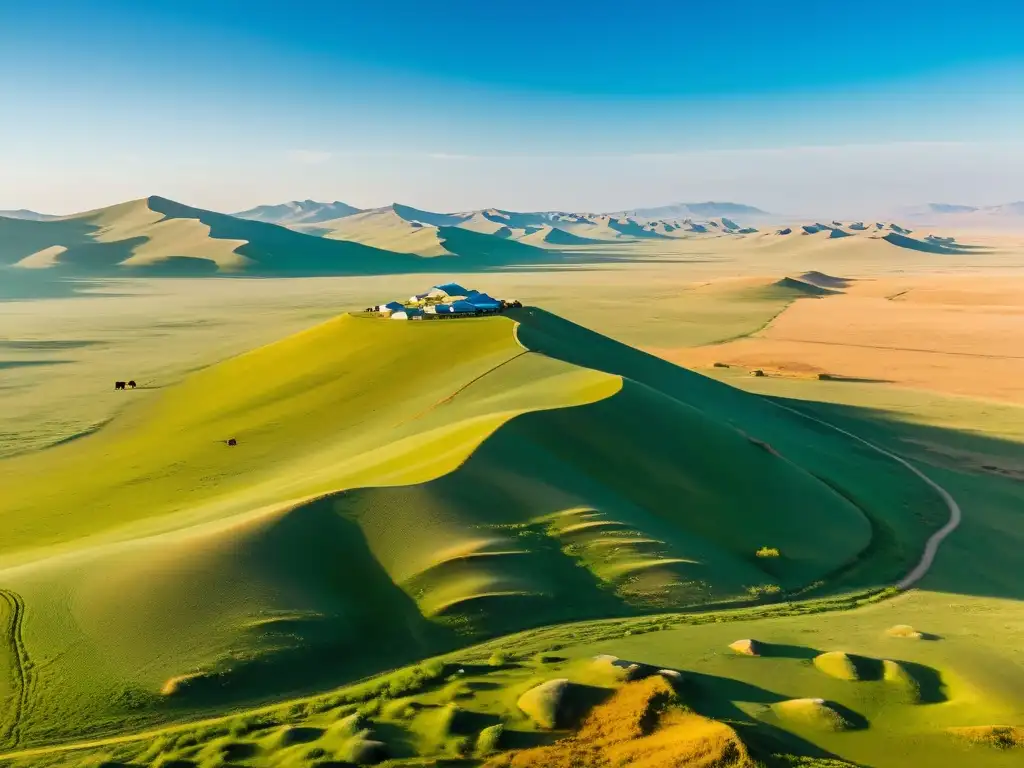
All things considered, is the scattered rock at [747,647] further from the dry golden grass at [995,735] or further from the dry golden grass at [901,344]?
the dry golden grass at [901,344]

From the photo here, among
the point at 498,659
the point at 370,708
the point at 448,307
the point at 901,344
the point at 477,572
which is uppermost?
the point at 448,307

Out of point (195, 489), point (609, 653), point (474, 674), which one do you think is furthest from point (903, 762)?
point (195, 489)

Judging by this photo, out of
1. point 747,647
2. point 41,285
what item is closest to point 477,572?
point 747,647

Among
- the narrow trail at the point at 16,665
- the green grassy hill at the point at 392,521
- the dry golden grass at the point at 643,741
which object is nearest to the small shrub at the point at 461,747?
the dry golden grass at the point at 643,741

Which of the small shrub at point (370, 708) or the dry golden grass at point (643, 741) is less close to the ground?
the dry golden grass at point (643, 741)

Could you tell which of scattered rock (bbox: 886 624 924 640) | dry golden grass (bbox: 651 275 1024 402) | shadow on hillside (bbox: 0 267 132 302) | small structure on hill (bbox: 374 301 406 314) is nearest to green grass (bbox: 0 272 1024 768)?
scattered rock (bbox: 886 624 924 640)

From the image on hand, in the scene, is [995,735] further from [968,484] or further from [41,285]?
[41,285]

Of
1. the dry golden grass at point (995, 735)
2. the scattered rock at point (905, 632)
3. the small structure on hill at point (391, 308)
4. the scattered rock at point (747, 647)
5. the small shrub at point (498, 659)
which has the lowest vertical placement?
the small shrub at point (498, 659)

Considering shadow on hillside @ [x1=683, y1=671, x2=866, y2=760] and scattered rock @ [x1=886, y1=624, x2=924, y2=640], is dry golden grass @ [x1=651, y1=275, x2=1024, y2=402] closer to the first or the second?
scattered rock @ [x1=886, y1=624, x2=924, y2=640]
